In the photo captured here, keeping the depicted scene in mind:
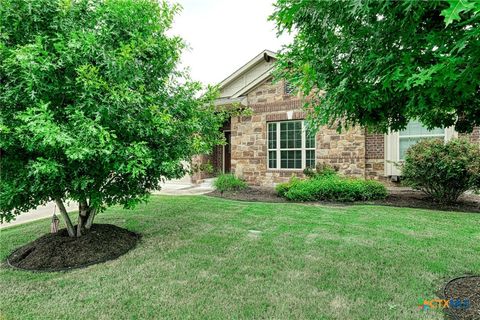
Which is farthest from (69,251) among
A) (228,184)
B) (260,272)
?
(228,184)

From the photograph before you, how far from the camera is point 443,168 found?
23.4ft

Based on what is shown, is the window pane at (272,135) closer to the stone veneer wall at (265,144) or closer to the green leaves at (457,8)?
the stone veneer wall at (265,144)

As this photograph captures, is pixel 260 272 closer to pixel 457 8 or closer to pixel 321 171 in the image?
pixel 457 8

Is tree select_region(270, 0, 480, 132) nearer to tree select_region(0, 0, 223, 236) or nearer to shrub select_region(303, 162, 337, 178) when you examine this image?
tree select_region(0, 0, 223, 236)

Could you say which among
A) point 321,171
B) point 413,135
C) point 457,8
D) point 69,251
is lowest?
point 69,251

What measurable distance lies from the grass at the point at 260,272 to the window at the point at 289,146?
479cm

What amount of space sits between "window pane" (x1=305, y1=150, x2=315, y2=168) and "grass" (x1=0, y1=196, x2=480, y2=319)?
4.58 meters

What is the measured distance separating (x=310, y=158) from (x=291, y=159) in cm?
78

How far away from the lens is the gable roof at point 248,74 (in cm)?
1249

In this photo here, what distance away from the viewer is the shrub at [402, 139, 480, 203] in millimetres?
6992

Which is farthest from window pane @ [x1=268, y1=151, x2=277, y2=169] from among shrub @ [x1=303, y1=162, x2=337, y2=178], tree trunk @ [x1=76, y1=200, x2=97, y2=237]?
tree trunk @ [x1=76, y1=200, x2=97, y2=237]

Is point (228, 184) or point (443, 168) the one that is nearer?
point (443, 168)

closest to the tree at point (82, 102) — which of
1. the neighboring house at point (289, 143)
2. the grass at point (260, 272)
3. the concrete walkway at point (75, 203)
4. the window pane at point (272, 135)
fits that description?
the concrete walkway at point (75, 203)

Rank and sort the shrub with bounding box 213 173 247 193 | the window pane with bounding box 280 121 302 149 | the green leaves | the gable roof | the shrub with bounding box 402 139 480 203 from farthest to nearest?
the gable roof
the window pane with bounding box 280 121 302 149
the shrub with bounding box 213 173 247 193
the shrub with bounding box 402 139 480 203
the green leaves
